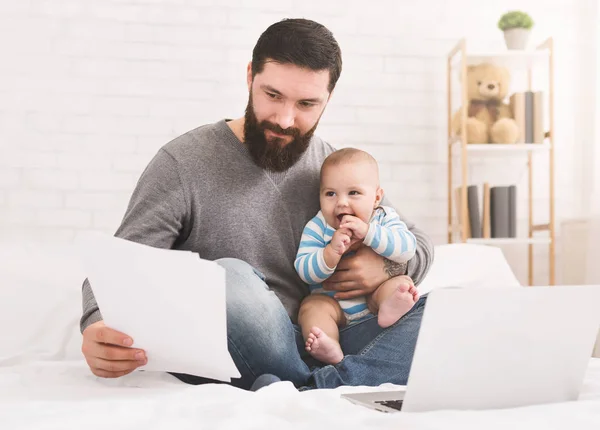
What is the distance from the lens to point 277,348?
4.21 ft

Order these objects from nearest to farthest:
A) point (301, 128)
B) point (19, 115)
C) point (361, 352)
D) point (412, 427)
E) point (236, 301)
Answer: point (412, 427) → point (236, 301) → point (361, 352) → point (301, 128) → point (19, 115)

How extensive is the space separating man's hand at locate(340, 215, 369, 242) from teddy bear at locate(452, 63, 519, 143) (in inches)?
55.3

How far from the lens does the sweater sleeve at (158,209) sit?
1471 millimetres

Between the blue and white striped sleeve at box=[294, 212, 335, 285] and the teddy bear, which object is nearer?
the blue and white striped sleeve at box=[294, 212, 335, 285]

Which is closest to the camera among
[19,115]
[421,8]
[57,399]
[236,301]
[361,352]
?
[57,399]

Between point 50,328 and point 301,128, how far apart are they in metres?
0.74

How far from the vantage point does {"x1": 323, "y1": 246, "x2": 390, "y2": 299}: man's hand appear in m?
1.58

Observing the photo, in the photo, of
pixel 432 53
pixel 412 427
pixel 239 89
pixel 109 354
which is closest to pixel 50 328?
pixel 109 354

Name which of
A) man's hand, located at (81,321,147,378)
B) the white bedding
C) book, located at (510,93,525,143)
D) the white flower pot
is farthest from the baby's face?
the white flower pot

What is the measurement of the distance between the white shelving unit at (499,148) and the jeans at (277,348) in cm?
141

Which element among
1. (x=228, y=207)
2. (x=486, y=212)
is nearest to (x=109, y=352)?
(x=228, y=207)

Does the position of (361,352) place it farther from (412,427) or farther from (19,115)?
(19,115)

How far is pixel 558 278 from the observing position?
123 inches

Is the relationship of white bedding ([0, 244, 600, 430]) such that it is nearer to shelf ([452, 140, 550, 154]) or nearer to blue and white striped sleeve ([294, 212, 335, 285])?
blue and white striped sleeve ([294, 212, 335, 285])
